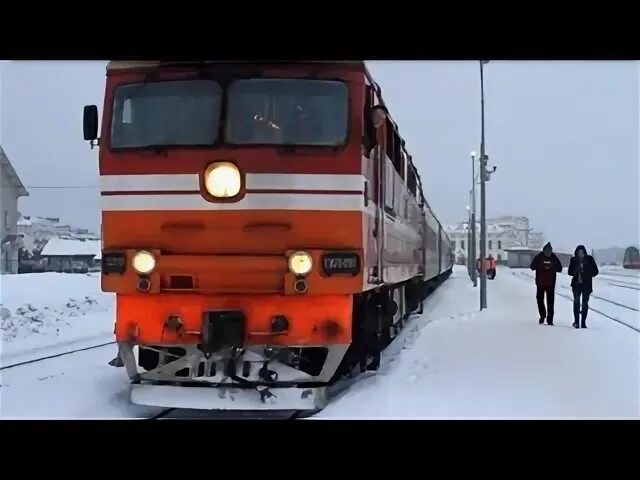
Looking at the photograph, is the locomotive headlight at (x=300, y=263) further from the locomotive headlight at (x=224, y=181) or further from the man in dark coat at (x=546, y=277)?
the man in dark coat at (x=546, y=277)

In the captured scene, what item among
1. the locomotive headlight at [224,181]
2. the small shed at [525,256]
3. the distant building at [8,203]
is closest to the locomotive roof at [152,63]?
the locomotive headlight at [224,181]

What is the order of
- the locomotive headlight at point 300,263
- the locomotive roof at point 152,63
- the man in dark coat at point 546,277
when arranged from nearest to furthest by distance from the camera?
the locomotive headlight at point 300,263
the locomotive roof at point 152,63
the man in dark coat at point 546,277

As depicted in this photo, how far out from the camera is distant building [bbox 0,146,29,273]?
7.52m

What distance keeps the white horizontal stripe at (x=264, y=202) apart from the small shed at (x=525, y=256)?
367cm

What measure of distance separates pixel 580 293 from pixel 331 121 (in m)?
5.44

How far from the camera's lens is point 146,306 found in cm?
649

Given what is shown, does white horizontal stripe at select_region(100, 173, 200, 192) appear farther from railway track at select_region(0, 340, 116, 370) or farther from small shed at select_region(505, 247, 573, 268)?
small shed at select_region(505, 247, 573, 268)

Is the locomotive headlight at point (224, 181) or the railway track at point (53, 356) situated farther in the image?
the railway track at point (53, 356)

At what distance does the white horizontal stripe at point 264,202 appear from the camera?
6395 millimetres

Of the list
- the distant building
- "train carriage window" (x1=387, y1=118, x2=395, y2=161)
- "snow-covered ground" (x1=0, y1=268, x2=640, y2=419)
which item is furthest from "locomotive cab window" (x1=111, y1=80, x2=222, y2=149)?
"snow-covered ground" (x1=0, y1=268, x2=640, y2=419)

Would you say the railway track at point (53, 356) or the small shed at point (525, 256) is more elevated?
the small shed at point (525, 256)

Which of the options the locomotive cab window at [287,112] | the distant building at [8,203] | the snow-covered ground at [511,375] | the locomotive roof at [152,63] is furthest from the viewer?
the distant building at [8,203]

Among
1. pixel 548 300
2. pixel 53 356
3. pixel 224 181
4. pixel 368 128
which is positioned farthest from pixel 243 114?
pixel 548 300
